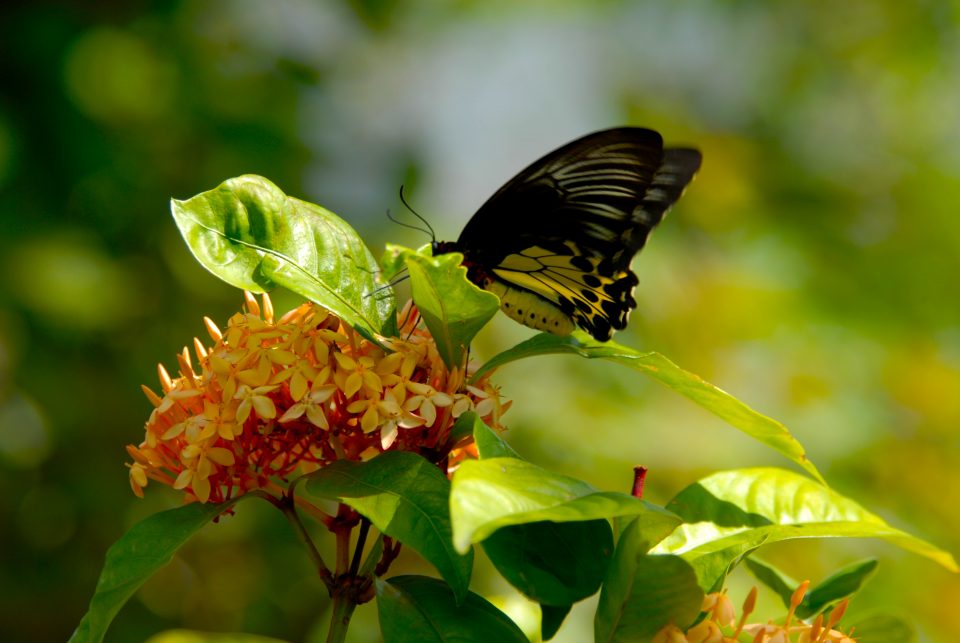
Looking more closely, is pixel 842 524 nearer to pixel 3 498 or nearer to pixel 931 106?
pixel 3 498

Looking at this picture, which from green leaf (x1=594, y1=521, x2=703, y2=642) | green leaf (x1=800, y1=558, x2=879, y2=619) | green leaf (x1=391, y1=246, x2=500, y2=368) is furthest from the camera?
green leaf (x1=800, y1=558, x2=879, y2=619)

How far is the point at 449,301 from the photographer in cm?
101

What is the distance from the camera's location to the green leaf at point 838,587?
1.18 m

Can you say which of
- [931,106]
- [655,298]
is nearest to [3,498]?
[655,298]

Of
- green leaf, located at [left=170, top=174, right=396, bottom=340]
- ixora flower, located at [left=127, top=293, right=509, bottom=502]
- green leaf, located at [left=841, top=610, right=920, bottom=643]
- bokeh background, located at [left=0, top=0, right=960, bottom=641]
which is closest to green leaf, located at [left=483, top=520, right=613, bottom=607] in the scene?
ixora flower, located at [left=127, top=293, right=509, bottom=502]

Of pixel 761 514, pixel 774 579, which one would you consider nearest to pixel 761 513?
pixel 761 514

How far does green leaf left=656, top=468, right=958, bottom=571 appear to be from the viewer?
1.04 m

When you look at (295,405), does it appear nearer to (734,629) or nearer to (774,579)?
(734,629)

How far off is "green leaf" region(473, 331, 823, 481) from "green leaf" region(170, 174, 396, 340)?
165mm

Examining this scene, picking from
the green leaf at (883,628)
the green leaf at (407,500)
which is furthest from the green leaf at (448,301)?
the green leaf at (883,628)

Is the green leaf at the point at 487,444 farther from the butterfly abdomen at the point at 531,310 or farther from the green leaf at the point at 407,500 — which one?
the butterfly abdomen at the point at 531,310

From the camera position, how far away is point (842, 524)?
1048mm

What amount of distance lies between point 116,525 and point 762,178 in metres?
2.40

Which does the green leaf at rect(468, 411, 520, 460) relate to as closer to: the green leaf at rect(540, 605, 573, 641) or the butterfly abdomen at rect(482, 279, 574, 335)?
the green leaf at rect(540, 605, 573, 641)
